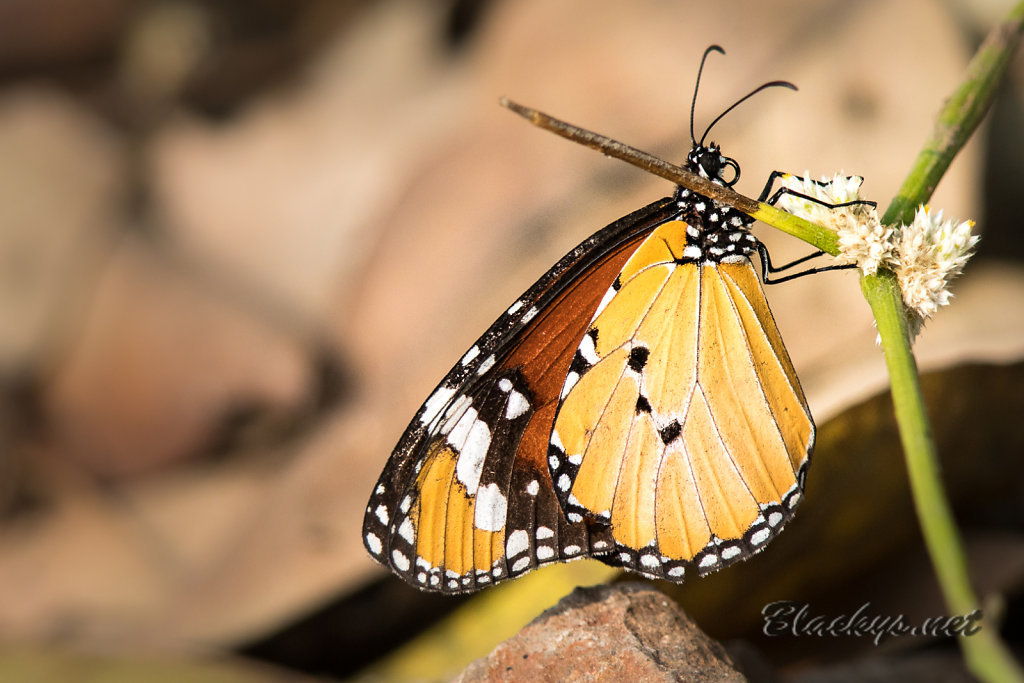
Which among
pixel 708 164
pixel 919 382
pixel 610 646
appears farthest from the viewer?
pixel 708 164

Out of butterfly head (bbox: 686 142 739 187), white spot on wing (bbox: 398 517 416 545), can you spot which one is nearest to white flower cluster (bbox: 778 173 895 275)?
butterfly head (bbox: 686 142 739 187)

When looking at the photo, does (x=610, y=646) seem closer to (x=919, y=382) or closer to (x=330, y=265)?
(x=919, y=382)

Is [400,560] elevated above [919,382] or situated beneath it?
elevated above

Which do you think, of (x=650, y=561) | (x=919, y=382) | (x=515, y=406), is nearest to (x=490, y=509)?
(x=515, y=406)

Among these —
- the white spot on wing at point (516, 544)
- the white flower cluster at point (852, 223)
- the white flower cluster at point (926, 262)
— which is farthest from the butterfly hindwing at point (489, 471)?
the white flower cluster at point (926, 262)

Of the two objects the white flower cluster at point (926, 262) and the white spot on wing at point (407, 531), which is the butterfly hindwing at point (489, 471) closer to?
the white spot on wing at point (407, 531)

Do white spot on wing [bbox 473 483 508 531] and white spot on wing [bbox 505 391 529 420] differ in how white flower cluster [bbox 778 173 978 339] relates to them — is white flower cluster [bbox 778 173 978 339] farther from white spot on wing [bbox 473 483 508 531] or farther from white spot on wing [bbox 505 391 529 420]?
white spot on wing [bbox 473 483 508 531]
